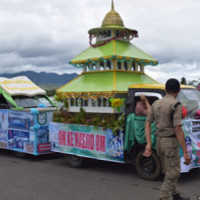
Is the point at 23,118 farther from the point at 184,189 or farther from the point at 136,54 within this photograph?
the point at 184,189

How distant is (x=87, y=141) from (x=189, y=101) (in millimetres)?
2661

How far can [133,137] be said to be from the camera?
6770 millimetres

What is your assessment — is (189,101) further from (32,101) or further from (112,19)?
(32,101)

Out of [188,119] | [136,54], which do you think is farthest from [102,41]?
[188,119]

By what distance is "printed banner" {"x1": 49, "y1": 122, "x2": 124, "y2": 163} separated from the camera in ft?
23.6

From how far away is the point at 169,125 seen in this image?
15.0ft

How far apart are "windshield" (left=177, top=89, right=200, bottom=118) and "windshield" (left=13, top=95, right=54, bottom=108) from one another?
520 centimetres

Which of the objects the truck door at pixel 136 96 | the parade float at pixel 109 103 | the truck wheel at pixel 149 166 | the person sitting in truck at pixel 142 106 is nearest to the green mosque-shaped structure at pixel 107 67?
the parade float at pixel 109 103

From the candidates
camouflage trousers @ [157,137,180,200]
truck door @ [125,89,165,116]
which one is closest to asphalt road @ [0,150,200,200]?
camouflage trousers @ [157,137,180,200]

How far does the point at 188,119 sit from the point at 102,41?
141 inches

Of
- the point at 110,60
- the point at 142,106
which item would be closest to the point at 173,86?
the point at 142,106

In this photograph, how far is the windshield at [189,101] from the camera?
683 centimetres

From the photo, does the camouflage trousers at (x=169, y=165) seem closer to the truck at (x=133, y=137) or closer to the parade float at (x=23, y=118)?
the truck at (x=133, y=137)

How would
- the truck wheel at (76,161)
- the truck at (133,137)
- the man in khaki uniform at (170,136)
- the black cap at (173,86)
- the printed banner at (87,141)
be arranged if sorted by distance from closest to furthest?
the man in khaki uniform at (170,136)
the black cap at (173,86)
the truck at (133,137)
the printed banner at (87,141)
the truck wheel at (76,161)
